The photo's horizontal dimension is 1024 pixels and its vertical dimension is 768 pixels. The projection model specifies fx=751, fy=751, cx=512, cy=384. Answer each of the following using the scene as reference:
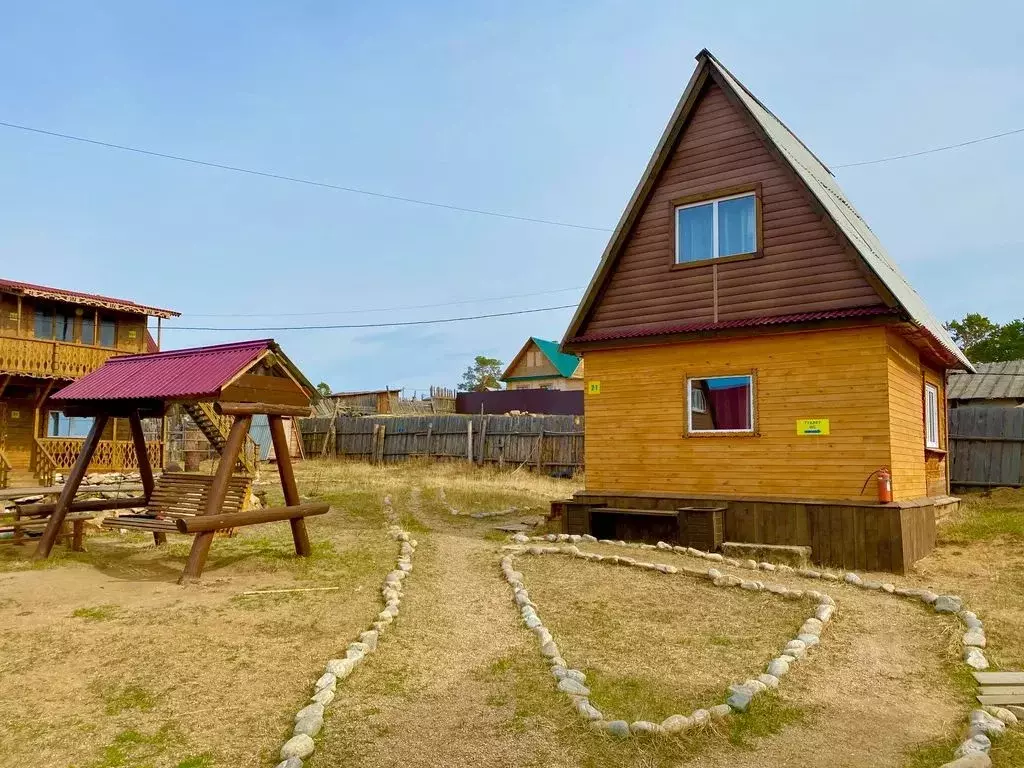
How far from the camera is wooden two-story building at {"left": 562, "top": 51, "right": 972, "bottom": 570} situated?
37.1 ft

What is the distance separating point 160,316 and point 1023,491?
25.7m

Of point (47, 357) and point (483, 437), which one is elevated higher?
point (47, 357)

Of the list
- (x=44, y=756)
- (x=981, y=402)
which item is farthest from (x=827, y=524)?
(x=981, y=402)

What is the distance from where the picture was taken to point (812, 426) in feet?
38.3

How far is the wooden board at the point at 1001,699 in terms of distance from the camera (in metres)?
5.39

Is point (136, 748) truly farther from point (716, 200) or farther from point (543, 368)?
point (543, 368)

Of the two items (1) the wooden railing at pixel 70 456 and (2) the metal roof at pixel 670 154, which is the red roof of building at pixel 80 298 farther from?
(2) the metal roof at pixel 670 154

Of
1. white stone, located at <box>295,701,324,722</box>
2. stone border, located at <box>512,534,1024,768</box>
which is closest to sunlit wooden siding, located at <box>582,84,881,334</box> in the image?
stone border, located at <box>512,534,1024,768</box>

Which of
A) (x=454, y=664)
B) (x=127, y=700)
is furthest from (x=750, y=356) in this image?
(x=127, y=700)

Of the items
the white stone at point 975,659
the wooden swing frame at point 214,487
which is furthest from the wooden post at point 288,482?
the white stone at point 975,659

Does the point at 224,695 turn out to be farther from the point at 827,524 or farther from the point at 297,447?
the point at 297,447

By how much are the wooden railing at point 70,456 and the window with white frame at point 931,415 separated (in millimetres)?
20345

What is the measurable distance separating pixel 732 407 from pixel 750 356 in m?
0.97

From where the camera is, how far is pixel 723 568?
34.2ft
